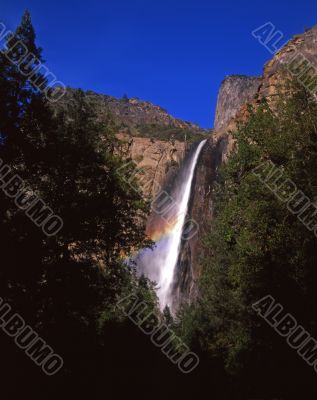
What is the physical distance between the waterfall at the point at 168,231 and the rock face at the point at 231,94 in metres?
47.5

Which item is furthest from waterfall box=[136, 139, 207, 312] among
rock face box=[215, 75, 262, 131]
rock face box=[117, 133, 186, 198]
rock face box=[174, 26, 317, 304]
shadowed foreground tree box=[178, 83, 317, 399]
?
rock face box=[215, 75, 262, 131]

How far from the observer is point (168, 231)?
5497 cm

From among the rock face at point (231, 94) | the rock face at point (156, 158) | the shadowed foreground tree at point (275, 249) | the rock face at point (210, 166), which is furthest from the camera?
the rock face at point (231, 94)

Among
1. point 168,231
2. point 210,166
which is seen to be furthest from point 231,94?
point 168,231

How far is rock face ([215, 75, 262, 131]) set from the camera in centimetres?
10694

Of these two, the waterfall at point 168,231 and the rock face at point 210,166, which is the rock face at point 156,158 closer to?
the waterfall at point 168,231

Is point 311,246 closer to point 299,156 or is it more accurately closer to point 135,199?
point 299,156

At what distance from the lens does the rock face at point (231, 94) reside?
107 metres

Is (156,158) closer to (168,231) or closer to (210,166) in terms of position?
(210,166)

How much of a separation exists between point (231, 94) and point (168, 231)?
66.1m

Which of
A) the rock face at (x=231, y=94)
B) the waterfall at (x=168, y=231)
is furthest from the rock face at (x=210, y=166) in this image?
the rock face at (x=231, y=94)

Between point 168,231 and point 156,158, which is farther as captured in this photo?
point 156,158

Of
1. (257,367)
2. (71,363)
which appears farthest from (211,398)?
(71,363)

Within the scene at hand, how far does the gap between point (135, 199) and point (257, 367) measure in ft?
35.2
